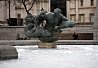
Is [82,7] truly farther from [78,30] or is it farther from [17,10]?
[78,30]

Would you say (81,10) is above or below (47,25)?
above

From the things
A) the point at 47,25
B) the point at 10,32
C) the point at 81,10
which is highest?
the point at 81,10

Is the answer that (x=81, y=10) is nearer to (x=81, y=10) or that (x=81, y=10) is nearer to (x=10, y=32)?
(x=81, y=10)

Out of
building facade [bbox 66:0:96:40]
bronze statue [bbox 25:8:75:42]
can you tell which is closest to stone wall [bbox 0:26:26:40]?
bronze statue [bbox 25:8:75:42]

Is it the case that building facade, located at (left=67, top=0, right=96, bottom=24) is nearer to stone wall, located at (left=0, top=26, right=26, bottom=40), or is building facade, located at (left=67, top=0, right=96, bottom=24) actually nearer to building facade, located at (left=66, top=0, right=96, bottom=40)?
building facade, located at (left=66, top=0, right=96, bottom=40)

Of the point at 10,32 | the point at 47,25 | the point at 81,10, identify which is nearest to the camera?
the point at 47,25

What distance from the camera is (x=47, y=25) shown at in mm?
16234

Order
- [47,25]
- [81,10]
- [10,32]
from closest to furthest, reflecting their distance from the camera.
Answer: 1. [47,25]
2. [10,32]
3. [81,10]

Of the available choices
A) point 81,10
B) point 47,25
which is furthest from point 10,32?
point 81,10

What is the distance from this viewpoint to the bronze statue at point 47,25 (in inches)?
623

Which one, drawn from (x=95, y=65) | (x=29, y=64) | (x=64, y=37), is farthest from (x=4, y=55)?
(x=64, y=37)

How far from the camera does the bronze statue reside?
52.0 ft

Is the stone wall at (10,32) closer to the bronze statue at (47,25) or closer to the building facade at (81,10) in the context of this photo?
the bronze statue at (47,25)

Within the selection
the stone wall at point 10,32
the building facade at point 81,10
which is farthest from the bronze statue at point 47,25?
the building facade at point 81,10
